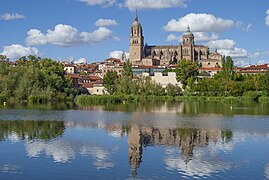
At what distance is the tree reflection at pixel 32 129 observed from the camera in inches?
931

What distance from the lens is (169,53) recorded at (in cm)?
14825

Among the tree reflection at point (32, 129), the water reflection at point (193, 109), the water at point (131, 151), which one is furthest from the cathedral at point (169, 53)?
the water at point (131, 151)

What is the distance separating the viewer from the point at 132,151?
2005 cm

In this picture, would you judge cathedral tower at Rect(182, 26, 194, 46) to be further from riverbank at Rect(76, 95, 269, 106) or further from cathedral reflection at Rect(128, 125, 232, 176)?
cathedral reflection at Rect(128, 125, 232, 176)

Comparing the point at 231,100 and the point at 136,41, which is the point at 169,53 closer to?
the point at 136,41

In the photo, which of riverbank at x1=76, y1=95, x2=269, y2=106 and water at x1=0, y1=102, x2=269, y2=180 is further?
riverbank at x1=76, y1=95, x2=269, y2=106

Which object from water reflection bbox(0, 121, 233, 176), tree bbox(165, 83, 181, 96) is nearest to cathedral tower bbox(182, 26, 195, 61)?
tree bbox(165, 83, 181, 96)

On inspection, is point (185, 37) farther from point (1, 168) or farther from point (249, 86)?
point (1, 168)

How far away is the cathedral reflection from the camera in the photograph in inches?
764

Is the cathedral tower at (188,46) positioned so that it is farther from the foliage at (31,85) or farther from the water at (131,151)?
the water at (131,151)

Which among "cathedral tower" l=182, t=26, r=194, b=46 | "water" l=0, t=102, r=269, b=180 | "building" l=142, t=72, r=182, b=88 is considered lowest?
"water" l=0, t=102, r=269, b=180

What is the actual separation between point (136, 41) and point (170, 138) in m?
121

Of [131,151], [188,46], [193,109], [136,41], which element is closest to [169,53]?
[188,46]

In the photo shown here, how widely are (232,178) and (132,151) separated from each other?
20.6 ft
